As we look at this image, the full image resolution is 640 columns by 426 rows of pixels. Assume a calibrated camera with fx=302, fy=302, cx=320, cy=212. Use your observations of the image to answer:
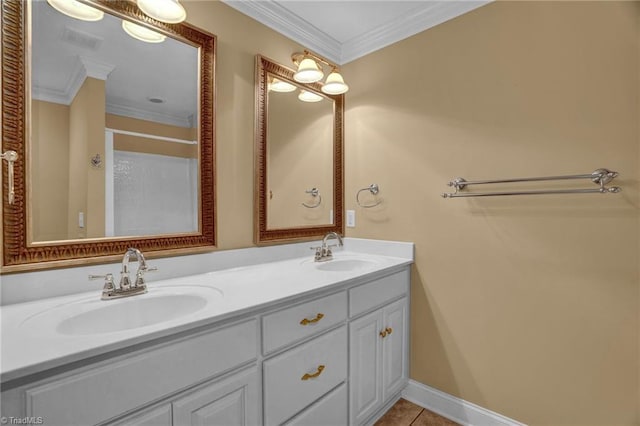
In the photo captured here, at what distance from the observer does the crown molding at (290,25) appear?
5.57 feet

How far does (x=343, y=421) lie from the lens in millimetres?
1408

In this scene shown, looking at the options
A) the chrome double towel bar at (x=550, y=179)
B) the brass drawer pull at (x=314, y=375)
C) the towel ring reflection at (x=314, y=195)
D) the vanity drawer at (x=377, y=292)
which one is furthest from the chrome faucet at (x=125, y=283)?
the chrome double towel bar at (x=550, y=179)

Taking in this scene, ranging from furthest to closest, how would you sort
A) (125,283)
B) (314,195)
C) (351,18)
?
(314,195) → (351,18) → (125,283)

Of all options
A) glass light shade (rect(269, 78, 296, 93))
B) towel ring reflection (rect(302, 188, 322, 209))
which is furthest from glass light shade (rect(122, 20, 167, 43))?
towel ring reflection (rect(302, 188, 322, 209))

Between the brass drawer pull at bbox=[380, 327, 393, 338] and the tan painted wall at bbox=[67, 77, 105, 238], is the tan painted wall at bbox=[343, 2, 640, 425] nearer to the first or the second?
the brass drawer pull at bbox=[380, 327, 393, 338]

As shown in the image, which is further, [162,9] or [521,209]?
[521,209]

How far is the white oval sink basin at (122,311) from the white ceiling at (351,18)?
150cm

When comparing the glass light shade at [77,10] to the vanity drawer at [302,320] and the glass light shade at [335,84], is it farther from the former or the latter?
the vanity drawer at [302,320]

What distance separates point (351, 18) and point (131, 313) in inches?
77.9

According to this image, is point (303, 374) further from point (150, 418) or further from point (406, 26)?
point (406, 26)

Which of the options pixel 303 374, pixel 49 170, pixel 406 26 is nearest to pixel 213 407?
pixel 303 374

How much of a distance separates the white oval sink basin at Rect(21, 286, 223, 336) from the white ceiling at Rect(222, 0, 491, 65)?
150 centimetres

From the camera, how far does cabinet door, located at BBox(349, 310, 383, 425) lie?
145 cm

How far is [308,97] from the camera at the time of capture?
82.0 inches
